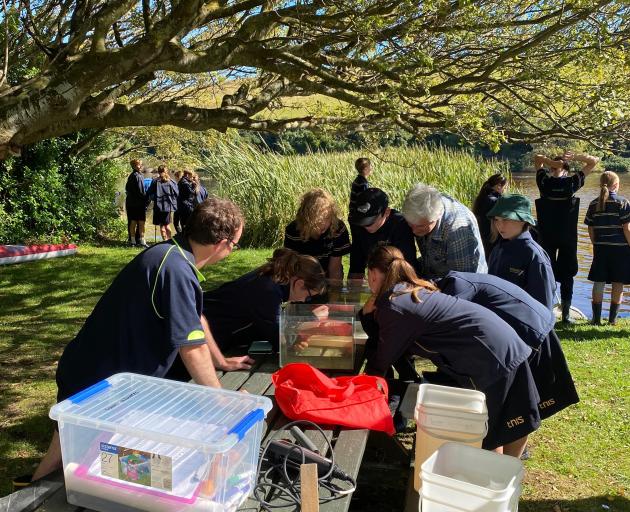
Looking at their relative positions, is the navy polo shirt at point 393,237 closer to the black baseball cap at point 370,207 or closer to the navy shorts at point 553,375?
the black baseball cap at point 370,207

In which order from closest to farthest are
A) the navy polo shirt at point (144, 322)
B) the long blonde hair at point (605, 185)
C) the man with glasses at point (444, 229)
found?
1. the navy polo shirt at point (144, 322)
2. the man with glasses at point (444, 229)
3. the long blonde hair at point (605, 185)

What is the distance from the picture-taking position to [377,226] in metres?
4.75

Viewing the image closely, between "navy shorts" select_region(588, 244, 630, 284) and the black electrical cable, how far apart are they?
20.5 ft

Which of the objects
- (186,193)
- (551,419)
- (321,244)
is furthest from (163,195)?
(551,419)

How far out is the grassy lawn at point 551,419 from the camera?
392 cm

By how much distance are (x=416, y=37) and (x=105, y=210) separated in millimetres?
10727

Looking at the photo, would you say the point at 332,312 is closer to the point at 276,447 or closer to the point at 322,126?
the point at 276,447

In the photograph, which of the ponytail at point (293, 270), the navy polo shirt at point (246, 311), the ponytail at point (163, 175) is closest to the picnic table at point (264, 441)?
the navy polo shirt at point (246, 311)

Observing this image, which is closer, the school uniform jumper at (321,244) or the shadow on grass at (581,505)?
the shadow on grass at (581,505)

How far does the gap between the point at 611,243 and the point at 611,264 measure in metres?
0.27

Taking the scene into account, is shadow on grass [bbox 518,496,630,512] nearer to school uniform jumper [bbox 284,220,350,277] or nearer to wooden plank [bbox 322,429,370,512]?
wooden plank [bbox 322,429,370,512]

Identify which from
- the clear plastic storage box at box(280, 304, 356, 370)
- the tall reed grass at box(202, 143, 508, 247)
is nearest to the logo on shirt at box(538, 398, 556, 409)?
the clear plastic storage box at box(280, 304, 356, 370)

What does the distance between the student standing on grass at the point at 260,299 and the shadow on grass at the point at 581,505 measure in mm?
1820

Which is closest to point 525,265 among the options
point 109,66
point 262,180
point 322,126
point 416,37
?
point 416,37
